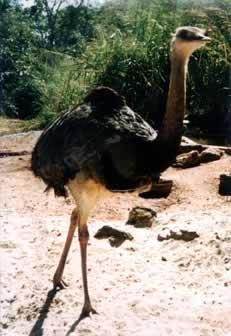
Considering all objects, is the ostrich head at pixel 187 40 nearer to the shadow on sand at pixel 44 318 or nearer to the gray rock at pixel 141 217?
the shadow on sand at pixel 44 318

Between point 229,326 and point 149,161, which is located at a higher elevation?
point 149,161

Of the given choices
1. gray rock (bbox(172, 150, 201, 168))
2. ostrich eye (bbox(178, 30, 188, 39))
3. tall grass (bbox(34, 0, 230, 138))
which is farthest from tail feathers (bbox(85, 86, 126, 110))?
tall grass (bbox(34, 0, 230, 138))

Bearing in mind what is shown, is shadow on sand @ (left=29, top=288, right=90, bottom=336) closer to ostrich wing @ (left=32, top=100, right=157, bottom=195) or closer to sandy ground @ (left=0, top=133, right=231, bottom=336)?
sandy ground @ (left=0, top=133, right=231, bottom=336)

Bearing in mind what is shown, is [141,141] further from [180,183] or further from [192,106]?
[192,106]

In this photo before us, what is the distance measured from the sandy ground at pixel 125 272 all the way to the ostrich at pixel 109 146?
0.82ft

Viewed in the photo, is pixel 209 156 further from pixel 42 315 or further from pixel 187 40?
pixel 42 315

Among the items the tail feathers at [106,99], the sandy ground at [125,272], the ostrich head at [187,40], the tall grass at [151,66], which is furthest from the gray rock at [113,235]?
the tall grass at [151,66]

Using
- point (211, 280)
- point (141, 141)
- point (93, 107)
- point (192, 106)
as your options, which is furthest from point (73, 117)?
point (192, 106)

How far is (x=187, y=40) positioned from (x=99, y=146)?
2.63 feet

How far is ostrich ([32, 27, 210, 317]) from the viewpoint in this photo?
3852 mm

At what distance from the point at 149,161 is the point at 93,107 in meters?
0.58

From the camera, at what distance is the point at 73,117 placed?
4.20 meters

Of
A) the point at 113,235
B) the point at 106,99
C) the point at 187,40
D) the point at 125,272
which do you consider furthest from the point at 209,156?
the point at 187,40

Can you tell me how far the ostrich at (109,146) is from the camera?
3852 mm
